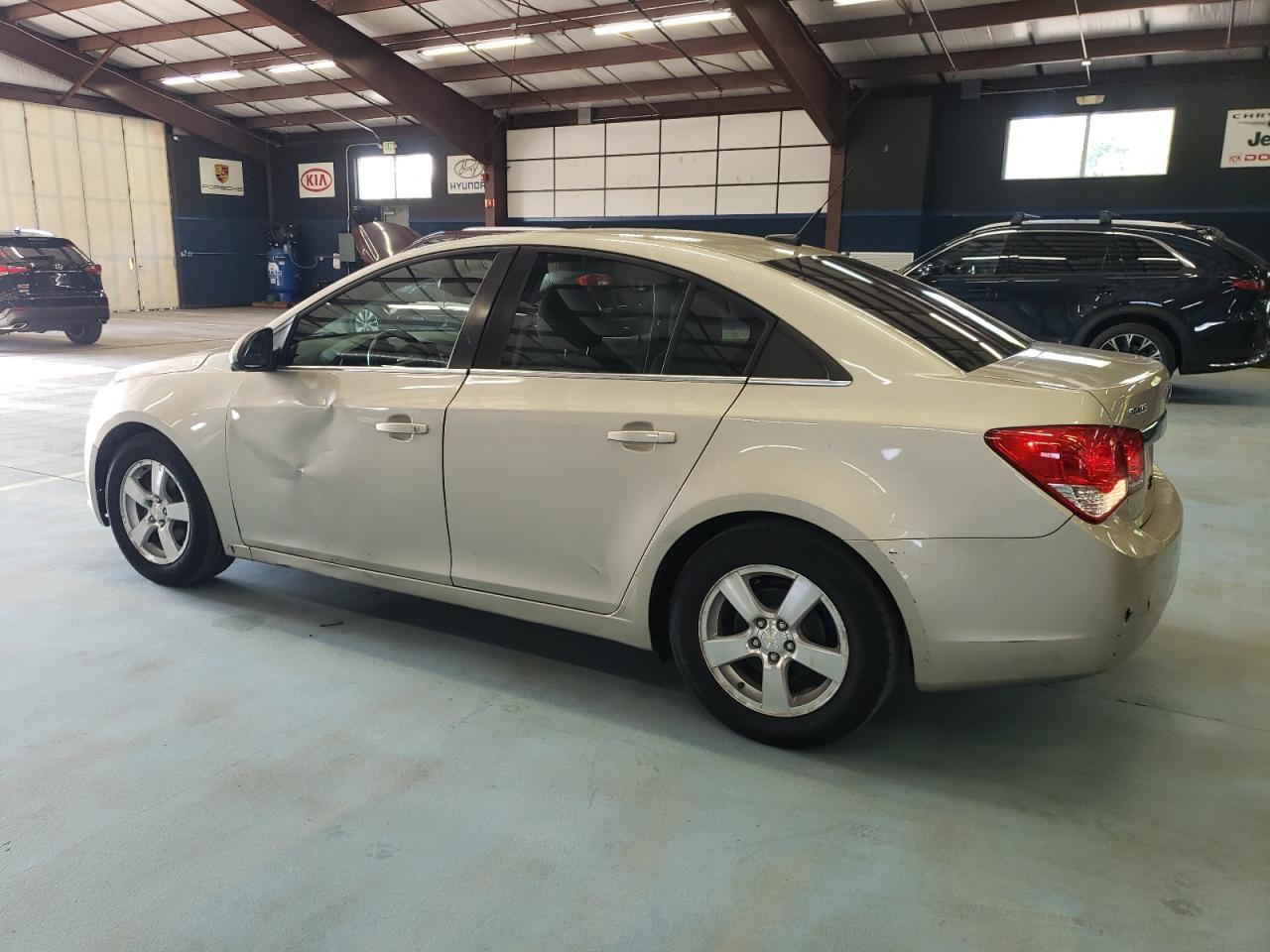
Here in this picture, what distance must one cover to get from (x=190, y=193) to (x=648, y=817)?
82.8ft

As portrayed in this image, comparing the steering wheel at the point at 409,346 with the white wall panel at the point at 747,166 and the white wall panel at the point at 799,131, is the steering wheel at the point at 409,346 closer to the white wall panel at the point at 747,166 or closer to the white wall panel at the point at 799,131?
the white wall panel at the point at 799,131

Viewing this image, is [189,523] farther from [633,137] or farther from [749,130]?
[633,137]

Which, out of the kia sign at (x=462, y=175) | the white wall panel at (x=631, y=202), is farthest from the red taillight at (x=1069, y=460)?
the kia sign at (x=462, y=175)

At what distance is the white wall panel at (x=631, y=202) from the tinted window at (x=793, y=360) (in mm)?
17671

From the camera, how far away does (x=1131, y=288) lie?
809 cm

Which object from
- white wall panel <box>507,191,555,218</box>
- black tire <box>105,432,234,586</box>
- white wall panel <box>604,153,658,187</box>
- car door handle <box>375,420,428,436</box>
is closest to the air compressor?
white wall panel <box>507,191,555,218</box>

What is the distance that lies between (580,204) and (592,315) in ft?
60.2

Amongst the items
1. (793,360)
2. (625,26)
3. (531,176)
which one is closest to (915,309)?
(793,360)

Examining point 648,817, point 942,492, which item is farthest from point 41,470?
point 942,492

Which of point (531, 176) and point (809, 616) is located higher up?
point (531, 176)

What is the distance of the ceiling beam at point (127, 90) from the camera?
60.7 feet

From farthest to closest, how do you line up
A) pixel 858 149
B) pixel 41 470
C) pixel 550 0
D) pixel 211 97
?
pixel 211 97, pixel 858 149, pixel 550 0, pixel 41 470

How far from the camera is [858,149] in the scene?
1678cm

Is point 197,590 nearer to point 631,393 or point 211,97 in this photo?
point 631,393
